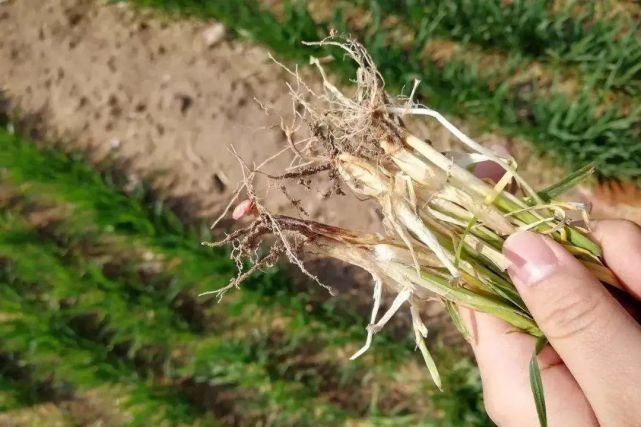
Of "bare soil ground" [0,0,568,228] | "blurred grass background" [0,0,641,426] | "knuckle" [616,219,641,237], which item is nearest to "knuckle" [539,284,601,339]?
"knuckle" [616,219,641,237]

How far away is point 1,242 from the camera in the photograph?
197 centimetres

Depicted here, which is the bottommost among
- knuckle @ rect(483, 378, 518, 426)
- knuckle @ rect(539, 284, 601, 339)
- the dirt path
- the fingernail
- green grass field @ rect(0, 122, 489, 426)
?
green grass field @ rect(0, 122, 489, 426)

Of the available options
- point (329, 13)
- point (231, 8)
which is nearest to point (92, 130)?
point (231, 8)

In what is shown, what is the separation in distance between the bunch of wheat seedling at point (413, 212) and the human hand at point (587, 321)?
0.12 ft

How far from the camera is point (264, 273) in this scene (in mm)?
1858

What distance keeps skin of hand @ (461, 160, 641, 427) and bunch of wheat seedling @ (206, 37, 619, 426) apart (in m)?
0.03

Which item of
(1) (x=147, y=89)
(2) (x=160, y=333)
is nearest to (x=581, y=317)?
(2) (x=160, y=333)

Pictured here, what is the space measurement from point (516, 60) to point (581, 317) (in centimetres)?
102

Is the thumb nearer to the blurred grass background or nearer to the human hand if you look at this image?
the human hand

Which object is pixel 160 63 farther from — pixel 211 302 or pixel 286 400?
pixel 286 400

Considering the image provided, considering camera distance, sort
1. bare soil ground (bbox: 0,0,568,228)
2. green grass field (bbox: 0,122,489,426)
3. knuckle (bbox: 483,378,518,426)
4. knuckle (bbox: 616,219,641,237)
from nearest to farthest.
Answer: knuckle (bbox: 616,219,641,237) → knuckle (bbox: 483,378,518,426) → green grass field (bbox: 0,122,489,426) → bare soil ground (bbox: 0,0,568,228)

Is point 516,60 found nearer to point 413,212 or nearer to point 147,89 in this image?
point 413,212

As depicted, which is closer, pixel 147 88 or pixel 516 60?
pixel 516 60

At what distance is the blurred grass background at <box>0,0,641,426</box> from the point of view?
70.0 inches
